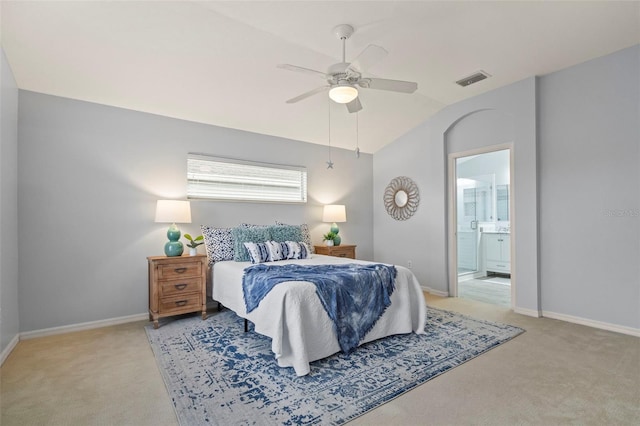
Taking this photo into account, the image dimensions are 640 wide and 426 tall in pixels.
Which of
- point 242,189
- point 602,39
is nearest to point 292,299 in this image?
point 242,189

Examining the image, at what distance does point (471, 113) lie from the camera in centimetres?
461

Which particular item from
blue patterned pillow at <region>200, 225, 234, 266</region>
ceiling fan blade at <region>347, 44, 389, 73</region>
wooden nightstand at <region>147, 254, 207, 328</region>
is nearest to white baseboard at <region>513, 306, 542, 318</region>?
ceiling fan blade at <region>347, 44, 389, 73</region>

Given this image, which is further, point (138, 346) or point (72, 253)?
point (72, 253)

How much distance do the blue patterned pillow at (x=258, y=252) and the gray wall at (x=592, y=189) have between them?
10.7ft

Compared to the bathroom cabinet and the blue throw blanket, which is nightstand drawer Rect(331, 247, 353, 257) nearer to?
the blue throw blanket

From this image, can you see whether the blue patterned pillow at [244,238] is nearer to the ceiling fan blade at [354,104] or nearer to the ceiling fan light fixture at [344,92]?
the ceiling fan blade at [354,104]

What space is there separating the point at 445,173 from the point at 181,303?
3.99 m

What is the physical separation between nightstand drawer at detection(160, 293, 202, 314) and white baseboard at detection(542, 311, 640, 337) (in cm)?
402

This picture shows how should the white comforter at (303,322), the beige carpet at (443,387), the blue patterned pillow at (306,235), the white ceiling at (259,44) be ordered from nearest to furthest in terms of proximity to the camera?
the beige carpet at (443,387), the white comforter at (303,322), the white ceiling at (259,44), the blue patterned pillow at (306,235)

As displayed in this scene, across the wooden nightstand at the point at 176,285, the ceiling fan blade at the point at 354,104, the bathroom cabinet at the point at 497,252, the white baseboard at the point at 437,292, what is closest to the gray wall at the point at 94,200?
the wooden nightstand at the point at 176,285

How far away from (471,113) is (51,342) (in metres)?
5.55

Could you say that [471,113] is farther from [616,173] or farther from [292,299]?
[292,299]

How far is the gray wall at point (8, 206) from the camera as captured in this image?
2650 mm

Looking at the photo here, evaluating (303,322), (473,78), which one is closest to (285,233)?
(303,322)
